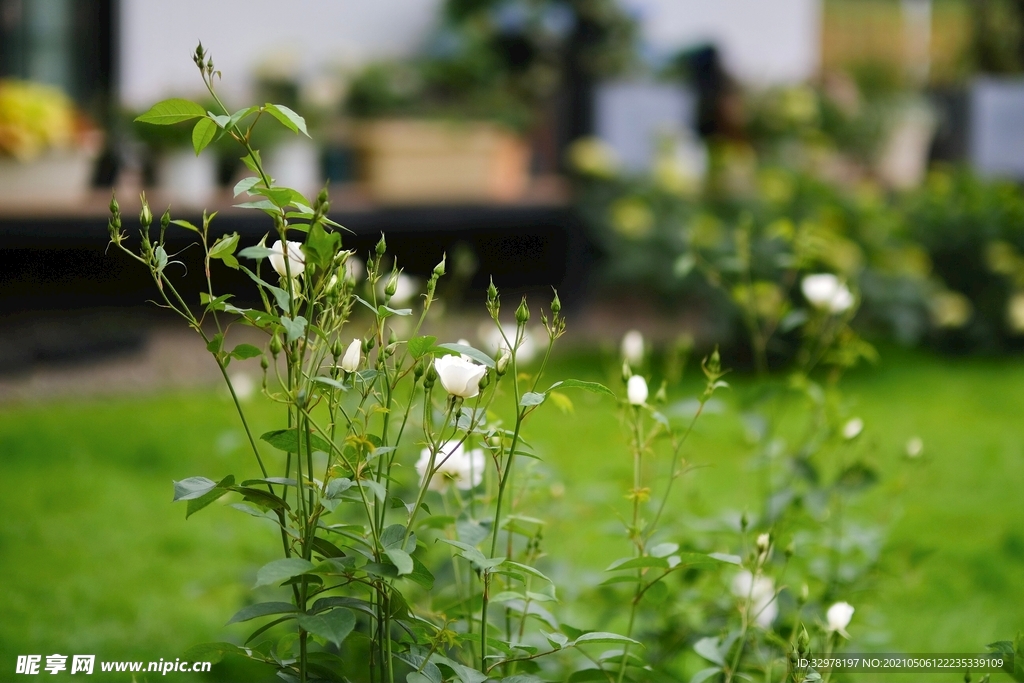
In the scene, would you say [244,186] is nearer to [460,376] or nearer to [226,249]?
[226,249]

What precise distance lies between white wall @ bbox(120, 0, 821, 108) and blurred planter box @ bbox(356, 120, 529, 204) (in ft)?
1.49

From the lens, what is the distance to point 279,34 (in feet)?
15.9

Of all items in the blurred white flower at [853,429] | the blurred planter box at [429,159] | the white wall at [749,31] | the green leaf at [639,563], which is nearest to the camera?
the green leaf at [639,563]

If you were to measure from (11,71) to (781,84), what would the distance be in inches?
131

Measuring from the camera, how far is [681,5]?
590 centimetres

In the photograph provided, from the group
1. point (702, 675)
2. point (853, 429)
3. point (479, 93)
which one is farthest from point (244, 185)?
point (479, 93)

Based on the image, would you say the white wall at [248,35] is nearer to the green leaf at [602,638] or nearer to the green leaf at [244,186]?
the green leaf at [244,186]

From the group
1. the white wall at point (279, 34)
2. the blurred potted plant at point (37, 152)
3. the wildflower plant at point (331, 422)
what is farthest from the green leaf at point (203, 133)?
the white wall at point (279, 34)

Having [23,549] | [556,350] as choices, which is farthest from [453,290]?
[23,549]

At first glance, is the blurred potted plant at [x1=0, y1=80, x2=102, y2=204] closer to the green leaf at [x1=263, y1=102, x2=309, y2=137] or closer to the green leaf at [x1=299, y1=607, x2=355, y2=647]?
the green leaf at [x1=263, y1=102, x2=309, y2=137]

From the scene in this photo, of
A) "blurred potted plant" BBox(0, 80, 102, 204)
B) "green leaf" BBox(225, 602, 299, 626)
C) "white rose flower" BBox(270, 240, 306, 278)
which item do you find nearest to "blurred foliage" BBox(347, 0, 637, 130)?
"blurred potted plant" BBox(0, 80, 102, 204)

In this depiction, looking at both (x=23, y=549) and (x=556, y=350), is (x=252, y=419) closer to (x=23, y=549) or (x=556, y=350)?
(x=23, y=549)

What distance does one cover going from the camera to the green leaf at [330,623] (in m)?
0.76

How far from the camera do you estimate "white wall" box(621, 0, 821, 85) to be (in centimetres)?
571
